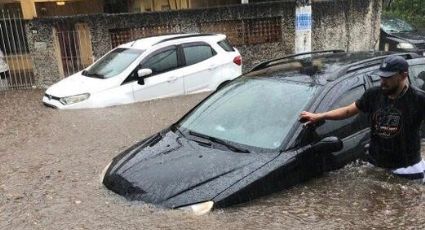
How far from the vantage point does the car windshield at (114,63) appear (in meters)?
9.58

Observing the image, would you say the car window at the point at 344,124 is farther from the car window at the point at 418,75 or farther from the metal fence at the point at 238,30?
the metal fence at the point at 238,30

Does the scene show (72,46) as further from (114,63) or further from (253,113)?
(253,113)

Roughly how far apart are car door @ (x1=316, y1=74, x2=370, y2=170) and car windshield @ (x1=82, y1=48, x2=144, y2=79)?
5555mm

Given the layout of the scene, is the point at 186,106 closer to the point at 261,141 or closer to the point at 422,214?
the point at 261,141

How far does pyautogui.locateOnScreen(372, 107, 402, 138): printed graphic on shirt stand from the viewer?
161 inches

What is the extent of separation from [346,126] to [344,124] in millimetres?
34

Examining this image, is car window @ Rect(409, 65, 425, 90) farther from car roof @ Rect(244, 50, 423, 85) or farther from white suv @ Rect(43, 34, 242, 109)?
white suv @ Rect(43, 34, 242, 109)

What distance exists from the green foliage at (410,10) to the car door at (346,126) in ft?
64.6

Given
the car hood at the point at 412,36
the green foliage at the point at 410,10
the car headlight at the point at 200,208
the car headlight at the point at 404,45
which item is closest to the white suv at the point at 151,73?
the car headlight at the point at 200,208

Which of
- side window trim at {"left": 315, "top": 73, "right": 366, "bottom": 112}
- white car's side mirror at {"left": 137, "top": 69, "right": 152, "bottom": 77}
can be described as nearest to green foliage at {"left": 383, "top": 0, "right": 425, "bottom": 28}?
white car's side mirror at {"left": 137, "top": 69, "right": 152, "bottom": 77}

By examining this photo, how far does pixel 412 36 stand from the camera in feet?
52.1

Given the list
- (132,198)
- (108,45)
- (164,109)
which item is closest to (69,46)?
(108,45)

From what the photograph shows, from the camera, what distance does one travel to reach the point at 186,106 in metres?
9.19

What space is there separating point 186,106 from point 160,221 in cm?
551
